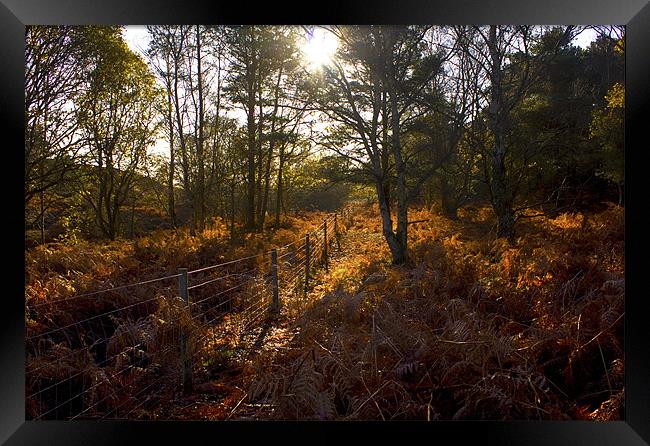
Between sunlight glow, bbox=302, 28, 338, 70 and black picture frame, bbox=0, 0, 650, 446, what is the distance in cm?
173

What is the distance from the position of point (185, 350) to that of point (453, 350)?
6.32 feet

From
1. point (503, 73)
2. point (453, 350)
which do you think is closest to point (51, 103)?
point (453, 350)

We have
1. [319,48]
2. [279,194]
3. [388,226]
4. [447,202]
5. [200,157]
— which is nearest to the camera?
[319,48]

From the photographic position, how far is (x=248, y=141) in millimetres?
4172

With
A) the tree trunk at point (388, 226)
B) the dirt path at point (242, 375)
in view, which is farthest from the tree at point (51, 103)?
the tree trunk at point (388, 226)

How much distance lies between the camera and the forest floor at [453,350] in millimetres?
1953

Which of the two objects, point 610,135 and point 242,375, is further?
point 610,135

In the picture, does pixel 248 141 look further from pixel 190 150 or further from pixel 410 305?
pixel 410 305

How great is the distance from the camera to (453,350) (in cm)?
218

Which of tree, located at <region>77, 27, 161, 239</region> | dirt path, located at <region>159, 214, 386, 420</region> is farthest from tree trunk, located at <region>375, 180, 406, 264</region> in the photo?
tree, located at <region>77, 27, 161, 239</region>

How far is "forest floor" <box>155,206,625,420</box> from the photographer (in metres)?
1.95

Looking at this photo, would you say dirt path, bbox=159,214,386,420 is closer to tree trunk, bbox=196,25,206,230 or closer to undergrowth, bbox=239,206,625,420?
undergrowth, bbox=239,206,625,420

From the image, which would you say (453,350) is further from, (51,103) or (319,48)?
(51,103)
